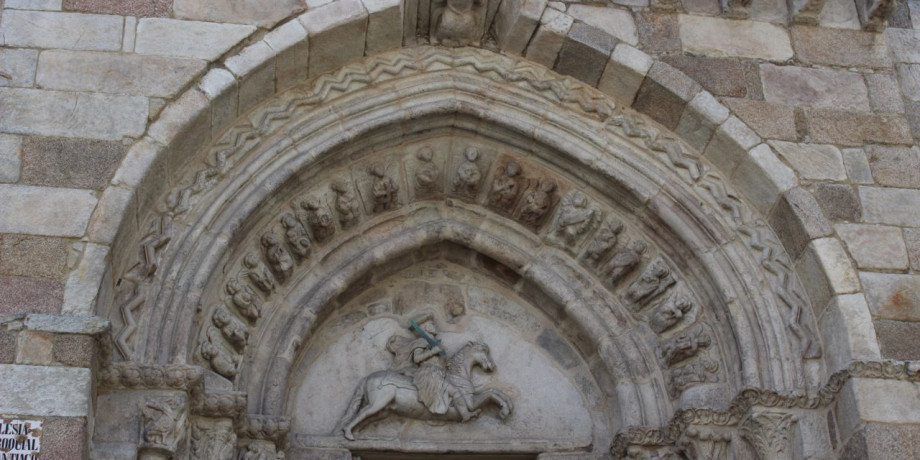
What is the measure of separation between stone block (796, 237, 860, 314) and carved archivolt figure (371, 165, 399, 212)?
7.98 ft

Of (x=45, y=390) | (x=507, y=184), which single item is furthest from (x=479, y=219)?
(x=45, y=390)

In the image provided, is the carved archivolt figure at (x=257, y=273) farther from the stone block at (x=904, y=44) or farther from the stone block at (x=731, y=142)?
the stone block at (x=904, y=44)

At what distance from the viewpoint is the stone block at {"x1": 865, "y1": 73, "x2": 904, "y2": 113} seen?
762cm

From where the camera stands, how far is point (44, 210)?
6301 millimetres

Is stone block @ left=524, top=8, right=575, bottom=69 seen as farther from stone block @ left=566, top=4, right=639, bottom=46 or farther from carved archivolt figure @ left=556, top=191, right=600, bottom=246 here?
carved archivolt figure @ left=556, top=191, right=600, bottom=246

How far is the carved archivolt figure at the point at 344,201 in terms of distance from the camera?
757 cm

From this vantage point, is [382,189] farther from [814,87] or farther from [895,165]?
[895,165]

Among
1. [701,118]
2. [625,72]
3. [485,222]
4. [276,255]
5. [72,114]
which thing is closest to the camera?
[72,114]

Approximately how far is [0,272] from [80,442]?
1.02 meters

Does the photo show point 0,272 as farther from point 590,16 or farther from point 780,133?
point 780,133

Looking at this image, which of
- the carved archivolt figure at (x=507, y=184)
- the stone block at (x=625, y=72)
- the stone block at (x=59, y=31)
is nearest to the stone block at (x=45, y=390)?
the stone block at (x=59, y=31)

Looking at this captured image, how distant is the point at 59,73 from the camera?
6777 mm

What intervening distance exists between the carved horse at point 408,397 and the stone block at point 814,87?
94.3 inches

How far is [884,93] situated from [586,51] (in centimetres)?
183
